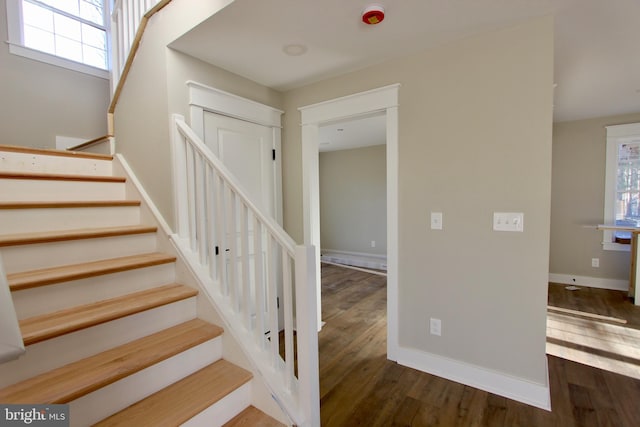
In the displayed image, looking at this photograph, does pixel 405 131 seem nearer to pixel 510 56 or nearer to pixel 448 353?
pixel 510 56

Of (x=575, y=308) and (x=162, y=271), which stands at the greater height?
(x=162, y=271)

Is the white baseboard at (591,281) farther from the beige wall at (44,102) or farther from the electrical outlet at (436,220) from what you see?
the beige wall at (44,102)

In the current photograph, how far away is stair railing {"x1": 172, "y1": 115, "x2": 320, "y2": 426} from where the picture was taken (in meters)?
1.37

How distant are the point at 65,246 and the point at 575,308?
4.75 m

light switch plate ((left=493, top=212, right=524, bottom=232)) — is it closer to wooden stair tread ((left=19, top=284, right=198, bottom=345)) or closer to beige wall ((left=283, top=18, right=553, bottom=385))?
beige wall ((left=283, top=18, right=553, bottom=385))

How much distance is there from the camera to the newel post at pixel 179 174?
1930 mm

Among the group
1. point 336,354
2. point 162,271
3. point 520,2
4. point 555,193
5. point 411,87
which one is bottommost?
point 336,354

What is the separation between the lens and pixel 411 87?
2.14 meters

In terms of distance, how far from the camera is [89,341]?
50.6 inches

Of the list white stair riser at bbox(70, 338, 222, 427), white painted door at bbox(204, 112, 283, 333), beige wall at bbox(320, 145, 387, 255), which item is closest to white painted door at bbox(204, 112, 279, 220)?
white painted door at bbox(204, 112, 283, 333)

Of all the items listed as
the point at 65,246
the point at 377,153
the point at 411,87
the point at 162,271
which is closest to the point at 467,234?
the point at 411,87

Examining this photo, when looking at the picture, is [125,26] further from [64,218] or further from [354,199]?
[354,199]

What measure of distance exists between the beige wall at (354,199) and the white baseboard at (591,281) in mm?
2740

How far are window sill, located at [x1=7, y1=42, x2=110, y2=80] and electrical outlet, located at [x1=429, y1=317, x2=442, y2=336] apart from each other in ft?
15.6
